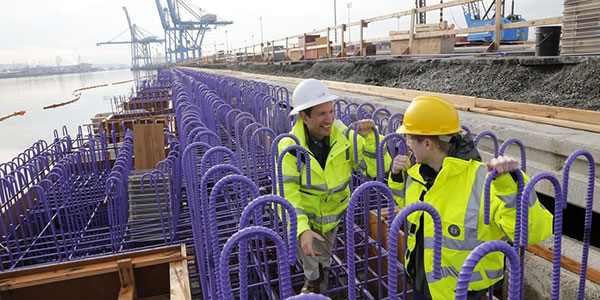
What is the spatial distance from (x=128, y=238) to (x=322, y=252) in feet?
11.9

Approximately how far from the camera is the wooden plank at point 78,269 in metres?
3.77

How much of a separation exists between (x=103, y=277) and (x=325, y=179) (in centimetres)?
261

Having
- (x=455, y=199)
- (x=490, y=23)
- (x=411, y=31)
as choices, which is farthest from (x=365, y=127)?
(x=490, y=23)

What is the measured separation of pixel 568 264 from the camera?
2.97 metres

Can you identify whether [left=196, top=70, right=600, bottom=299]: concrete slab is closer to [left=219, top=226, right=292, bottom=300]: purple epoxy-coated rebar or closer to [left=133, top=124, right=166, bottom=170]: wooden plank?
[left=219, top=226, right=292, bottom=300]: purple epoxy-coated rebar

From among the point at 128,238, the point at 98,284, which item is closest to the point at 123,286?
the point at 98,284

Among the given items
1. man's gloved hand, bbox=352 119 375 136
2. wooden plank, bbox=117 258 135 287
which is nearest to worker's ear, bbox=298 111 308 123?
man's gloved hand, bbox=352 119 375 136

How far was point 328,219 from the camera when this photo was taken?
9.87 feet

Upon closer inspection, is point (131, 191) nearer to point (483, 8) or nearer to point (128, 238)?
point (128, 238)

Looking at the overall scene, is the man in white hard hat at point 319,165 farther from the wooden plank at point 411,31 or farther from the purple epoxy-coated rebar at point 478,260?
the wooden plank at point 411,31

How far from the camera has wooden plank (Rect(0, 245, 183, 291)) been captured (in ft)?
12.4

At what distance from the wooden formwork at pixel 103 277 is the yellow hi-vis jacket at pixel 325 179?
150 centimetres

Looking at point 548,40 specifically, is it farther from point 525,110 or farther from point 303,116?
point 303,116

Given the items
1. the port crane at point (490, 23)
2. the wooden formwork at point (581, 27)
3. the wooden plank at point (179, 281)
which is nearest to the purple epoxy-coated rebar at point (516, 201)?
the wooden plank at point (179, 281)
